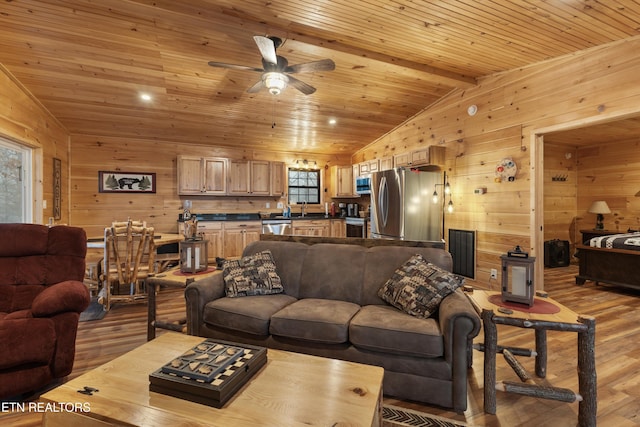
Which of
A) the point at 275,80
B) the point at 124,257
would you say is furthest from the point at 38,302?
the point at 275,80

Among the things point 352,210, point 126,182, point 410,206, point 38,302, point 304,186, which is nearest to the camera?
point 38,302

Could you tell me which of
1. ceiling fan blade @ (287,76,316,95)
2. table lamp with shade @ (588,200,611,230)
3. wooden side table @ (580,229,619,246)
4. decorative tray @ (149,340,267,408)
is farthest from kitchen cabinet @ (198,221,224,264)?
table lamp with shade @ (588,200,611,230)

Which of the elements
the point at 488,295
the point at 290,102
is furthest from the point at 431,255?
the point at 290,102

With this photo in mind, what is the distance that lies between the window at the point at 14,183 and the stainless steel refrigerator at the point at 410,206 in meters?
5.01

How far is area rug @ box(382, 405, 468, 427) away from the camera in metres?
1.73

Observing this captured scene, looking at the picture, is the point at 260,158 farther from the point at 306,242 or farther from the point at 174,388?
the point at 174,388

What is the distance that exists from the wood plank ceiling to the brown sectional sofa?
2274 mm

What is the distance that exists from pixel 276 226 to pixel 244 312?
4.37 m

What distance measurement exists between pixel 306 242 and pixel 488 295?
5.16ft

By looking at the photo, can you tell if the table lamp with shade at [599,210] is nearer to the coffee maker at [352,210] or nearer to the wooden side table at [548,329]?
the coffee maker at [352,210]

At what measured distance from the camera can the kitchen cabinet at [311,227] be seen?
676 centimetres

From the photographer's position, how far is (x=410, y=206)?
4.76 meters

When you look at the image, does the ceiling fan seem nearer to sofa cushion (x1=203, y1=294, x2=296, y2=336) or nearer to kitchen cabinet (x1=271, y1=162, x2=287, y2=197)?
sofa cushion (x1=203, y1=294, x2=296, y2=336)

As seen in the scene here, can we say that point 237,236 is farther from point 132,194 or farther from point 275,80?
point 275,80
